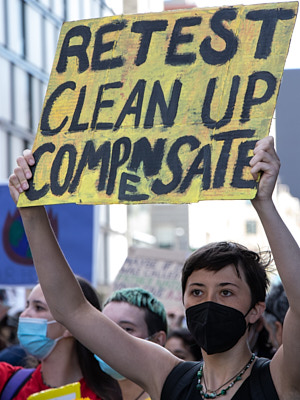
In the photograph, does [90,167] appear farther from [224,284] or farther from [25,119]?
[25,119]

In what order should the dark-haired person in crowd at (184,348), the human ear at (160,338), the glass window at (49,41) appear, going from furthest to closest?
the glass window at (49,41) → the dark-haired person in crowd at (184,348) → the human ear at (160,338)

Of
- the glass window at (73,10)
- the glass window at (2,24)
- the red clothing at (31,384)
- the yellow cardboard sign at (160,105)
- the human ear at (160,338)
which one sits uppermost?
the glass window at (73,10)

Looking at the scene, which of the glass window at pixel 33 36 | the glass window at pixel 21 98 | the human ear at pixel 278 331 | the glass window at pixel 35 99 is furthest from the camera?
the glass window at pixel 35 99

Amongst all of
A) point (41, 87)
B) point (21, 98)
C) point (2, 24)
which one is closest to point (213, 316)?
point (2, 24)

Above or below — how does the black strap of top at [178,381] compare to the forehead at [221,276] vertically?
below

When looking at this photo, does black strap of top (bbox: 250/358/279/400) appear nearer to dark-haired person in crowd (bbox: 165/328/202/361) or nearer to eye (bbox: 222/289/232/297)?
eye (bbox: 222/289/232/297)

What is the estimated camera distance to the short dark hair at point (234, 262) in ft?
9.01

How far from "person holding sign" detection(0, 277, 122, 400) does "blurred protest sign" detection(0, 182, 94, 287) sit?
8.88 feet

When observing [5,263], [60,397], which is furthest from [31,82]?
[60,397]

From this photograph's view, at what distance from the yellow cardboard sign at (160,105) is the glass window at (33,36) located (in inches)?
897

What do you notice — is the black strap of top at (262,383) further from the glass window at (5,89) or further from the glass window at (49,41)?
the glass window at (49,41)

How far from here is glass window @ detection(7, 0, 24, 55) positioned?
77.6ft

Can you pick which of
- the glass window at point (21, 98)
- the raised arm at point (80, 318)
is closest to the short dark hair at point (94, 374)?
the raised arm at point (80, 318)

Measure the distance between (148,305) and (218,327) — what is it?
1381 millimetres
